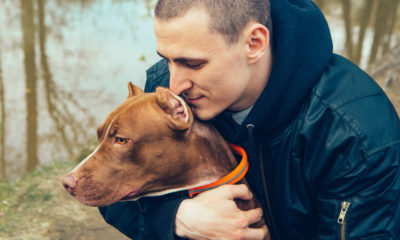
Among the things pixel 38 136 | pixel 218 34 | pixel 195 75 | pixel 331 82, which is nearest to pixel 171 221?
pixel 195 75

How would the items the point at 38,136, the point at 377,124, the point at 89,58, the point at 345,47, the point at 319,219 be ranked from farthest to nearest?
the point at 345,47 < the point at 89,58 < the point at 38,136 < the point at 319,219 < the point at 377,124

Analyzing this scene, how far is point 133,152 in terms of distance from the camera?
214 cm

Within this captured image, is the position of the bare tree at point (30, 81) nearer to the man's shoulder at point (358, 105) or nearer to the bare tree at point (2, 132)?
the bare tree at point (2, 132)

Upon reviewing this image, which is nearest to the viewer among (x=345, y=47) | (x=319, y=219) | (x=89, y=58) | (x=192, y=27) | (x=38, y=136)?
(x=192, y=27)

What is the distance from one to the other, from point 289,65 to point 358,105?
457 mm

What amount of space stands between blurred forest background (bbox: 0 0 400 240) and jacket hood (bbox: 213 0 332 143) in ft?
6.19

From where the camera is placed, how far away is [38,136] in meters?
7.38

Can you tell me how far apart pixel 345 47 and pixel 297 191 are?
10.5 metres

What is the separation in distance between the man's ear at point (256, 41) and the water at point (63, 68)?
341 centimetres

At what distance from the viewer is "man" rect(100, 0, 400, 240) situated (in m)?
2.19

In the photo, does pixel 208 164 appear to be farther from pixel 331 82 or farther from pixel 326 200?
pixel 331 82

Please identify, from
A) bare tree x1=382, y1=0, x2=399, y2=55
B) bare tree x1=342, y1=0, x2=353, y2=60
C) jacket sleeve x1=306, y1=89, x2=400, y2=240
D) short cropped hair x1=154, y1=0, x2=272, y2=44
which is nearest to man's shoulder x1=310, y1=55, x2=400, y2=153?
jacket sleeve x1=306, y1=89, x2=400, y2=240

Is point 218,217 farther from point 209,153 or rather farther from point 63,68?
point 63,68

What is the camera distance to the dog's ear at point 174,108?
6.98 ft
